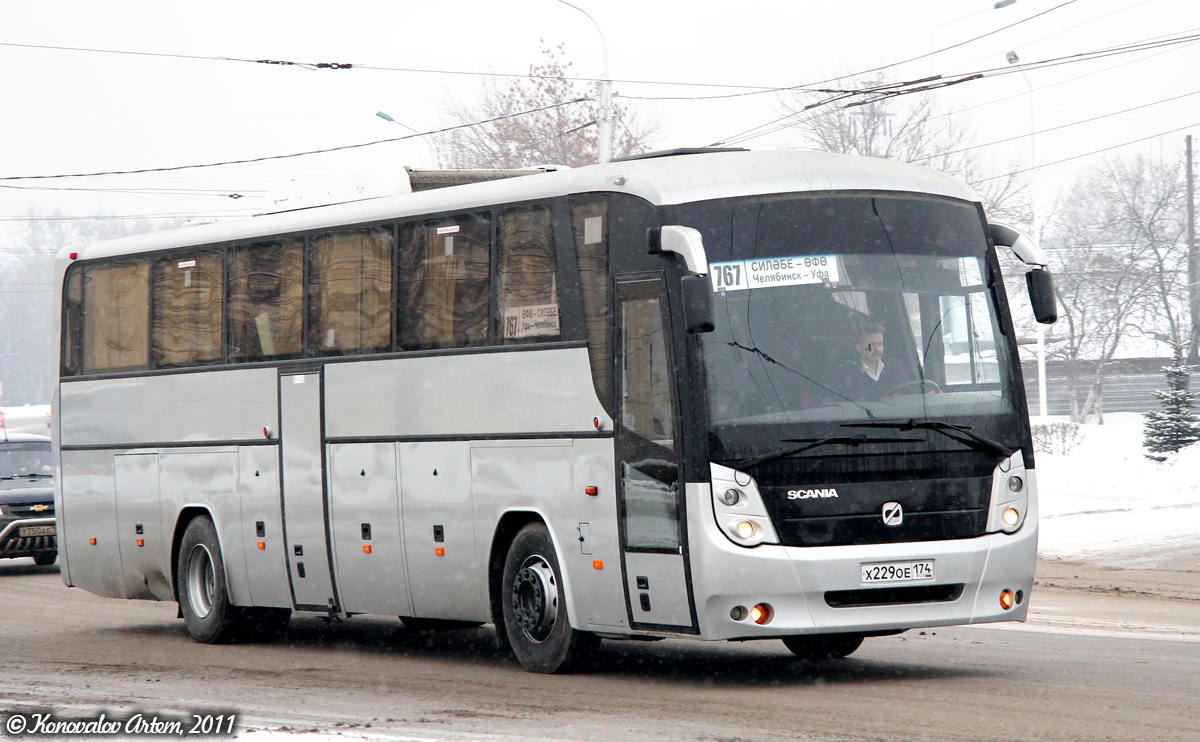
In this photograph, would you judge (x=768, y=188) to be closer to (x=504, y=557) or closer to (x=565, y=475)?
(x=565, y=475)

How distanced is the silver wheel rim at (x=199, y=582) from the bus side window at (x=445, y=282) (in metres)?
3.69

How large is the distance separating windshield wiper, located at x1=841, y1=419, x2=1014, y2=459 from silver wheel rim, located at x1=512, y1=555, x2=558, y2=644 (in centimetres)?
233

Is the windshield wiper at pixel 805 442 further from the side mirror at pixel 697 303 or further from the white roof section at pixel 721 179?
the white roof section at pixel 721 179

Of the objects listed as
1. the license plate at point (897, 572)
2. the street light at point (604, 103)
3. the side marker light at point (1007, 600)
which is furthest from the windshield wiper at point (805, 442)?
the street light at point (604, 103)

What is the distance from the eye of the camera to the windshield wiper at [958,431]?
31.2 ft

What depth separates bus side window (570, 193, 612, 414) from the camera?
33.1 feet

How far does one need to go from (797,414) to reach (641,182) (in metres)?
1.77

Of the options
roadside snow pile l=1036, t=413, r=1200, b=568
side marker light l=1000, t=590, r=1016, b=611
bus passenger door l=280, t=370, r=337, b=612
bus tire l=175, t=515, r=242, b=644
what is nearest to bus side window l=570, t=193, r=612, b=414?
side marker light l=1000, t=590, r=1016, b=611

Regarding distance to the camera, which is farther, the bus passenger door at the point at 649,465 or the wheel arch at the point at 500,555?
the wheel arch at the point at 500,555

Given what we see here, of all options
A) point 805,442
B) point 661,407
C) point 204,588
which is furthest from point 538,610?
point 204,588

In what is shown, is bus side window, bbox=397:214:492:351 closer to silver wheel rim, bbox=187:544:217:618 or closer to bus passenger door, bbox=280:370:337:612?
bus passenger door, bbox=280:370:337:612

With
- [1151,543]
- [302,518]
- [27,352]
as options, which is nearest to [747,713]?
[302,518]

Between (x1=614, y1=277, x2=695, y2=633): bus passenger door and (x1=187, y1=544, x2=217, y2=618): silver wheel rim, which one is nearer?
(x1=614, y1=277, x2=695, y2=633): bus passenger door

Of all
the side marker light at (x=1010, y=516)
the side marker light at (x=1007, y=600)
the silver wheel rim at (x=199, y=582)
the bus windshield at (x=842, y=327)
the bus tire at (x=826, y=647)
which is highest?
the bus windshield at (x=842, y=327)
